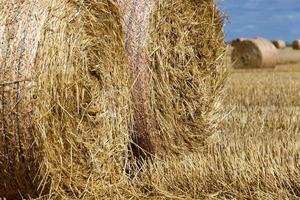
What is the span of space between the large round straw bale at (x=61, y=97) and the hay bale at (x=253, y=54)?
31.9ft

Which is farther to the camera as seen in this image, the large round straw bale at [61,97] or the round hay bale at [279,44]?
the round hay bale at [279,44]

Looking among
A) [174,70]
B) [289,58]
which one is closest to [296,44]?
[289,58]

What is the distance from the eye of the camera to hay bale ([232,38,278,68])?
44.8 ft

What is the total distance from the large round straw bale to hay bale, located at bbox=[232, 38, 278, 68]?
31.9ft

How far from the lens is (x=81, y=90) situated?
3.89m

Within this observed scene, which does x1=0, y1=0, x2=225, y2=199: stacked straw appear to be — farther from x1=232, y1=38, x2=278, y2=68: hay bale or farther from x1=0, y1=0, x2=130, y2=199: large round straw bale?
x1=232, y1=38, x2=278, y2=68: hay bale

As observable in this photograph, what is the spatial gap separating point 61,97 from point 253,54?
34.7 ft

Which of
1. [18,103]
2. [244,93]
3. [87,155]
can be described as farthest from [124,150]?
[244,93]

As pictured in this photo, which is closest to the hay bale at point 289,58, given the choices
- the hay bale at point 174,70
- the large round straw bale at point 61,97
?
the hay bale at point 174,70

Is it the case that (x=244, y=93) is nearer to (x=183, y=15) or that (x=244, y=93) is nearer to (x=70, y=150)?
(x=183, y=15)

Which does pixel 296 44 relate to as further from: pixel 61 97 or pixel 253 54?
pixel 61 97

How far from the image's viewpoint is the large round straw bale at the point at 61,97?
11.1 feet

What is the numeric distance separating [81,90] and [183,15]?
4.30 feet

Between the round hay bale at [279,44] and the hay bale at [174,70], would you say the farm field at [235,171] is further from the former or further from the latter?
the round hay bale at [279,44]
